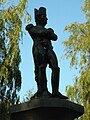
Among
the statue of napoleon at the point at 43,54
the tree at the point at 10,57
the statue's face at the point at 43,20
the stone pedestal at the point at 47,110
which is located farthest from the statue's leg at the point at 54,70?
the tree at the point at 10,57

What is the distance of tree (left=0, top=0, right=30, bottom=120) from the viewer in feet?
47.9

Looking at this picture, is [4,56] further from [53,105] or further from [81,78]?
[53,105]

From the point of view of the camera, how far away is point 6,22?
15852 millimetres

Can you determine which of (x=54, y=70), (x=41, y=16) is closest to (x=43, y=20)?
(x=41, y=16)

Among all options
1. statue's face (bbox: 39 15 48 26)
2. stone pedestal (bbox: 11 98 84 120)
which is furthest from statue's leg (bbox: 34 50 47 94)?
statue's face (bbox: 39 15 48 26)

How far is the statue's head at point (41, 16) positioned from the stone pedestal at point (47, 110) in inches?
75.9

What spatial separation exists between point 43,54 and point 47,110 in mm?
1320

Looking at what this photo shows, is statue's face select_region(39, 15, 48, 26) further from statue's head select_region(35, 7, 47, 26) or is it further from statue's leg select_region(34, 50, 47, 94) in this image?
statue's leg select_region(34, 50, 47, 94)

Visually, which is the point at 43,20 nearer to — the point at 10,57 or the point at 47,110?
the point at 47,110

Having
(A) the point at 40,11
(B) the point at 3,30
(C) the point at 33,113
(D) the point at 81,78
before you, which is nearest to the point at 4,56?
(B) the point at 3,30

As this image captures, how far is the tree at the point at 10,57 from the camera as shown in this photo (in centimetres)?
1461

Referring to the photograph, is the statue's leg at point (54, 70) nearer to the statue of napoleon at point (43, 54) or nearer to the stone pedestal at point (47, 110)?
the statue of napoleon at point (43, 54)

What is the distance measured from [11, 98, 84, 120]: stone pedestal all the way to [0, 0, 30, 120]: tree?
6.66 meters

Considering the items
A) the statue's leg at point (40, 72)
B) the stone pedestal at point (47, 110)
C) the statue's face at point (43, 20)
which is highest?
the statue's face at point (43, 20)
